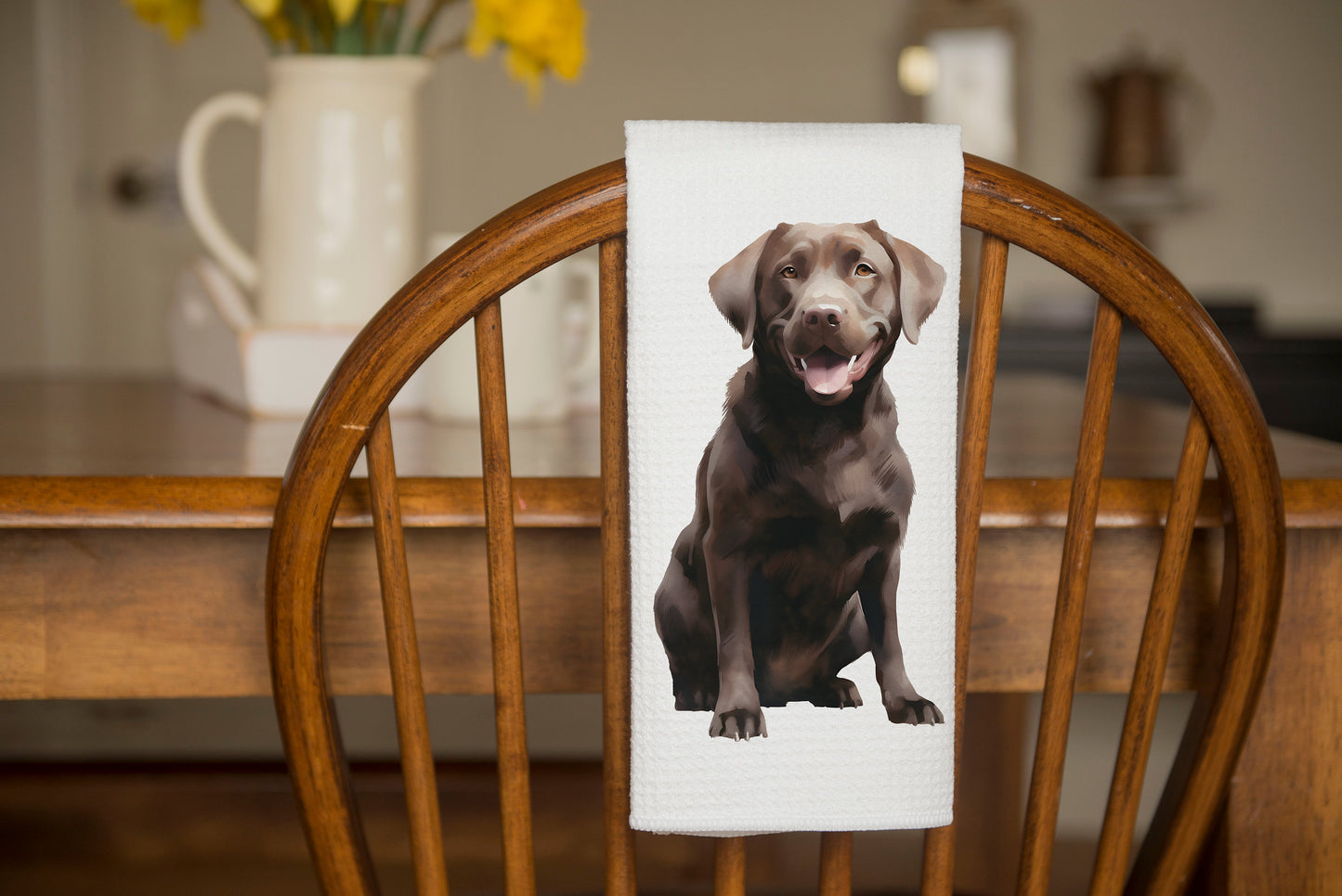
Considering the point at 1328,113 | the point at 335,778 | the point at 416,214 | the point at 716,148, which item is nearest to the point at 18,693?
the point at 335,778

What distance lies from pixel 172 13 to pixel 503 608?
81 cm

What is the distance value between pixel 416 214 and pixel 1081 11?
7.95 feet

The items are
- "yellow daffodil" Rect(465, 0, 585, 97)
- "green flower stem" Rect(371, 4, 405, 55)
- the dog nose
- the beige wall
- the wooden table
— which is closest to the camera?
the dog nose

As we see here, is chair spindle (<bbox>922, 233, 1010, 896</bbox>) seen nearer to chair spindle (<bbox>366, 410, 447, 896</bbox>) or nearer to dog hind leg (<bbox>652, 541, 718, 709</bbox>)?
dog hind leg (<bbox>652, 541, 718, 709</bbox>)

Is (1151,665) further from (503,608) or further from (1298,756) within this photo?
(503,608)

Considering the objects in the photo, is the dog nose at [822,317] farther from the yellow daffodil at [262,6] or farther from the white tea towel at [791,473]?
the yellow daffodil at [262,6]

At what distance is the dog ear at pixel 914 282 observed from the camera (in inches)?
18.4

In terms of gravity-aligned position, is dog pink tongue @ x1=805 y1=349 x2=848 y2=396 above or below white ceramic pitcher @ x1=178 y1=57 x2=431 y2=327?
below

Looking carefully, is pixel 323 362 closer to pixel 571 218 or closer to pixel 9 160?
pixel 571 218

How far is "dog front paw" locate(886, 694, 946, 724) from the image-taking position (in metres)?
0.50

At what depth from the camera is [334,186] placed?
0.98m

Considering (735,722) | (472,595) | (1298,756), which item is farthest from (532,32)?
(1298,756)

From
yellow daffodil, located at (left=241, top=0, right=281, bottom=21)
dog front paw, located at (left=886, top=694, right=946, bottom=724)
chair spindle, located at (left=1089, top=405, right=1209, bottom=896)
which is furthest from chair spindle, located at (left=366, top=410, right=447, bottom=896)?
yellow daffodil, located at (left=241, top=0, right=281, bottom=21)

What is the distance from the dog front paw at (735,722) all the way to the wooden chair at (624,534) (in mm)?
46
